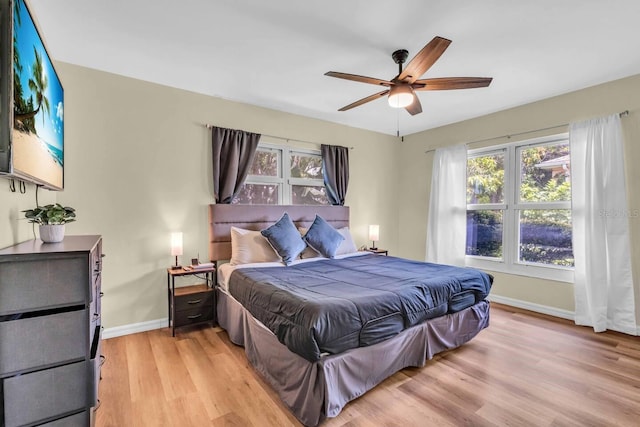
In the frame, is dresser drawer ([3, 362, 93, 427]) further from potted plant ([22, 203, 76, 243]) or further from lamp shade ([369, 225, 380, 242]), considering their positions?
lamp shade ([369, 225, 380, 242])

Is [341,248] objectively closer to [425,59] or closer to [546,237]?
[425,59]

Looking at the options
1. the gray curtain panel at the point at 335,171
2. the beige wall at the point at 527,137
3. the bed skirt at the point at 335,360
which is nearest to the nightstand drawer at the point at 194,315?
the bed skirt at the point at 335,360

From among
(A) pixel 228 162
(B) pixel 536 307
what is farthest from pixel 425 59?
(B) pixel 536 307

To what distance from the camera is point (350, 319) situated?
194 centimetres

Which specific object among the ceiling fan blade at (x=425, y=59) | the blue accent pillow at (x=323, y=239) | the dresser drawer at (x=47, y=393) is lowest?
the dresser drawer at (x=47, y=393)

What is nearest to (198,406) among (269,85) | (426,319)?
(426,319)

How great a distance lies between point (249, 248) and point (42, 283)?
2126 mm

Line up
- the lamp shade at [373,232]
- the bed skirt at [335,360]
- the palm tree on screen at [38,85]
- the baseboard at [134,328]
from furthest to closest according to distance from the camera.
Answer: the lamp shade at [373,232], the baseboard at [134,328], the bed skirt at [335,360], the palm tree on screen at [38,85]

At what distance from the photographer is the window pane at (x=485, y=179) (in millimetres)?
4371

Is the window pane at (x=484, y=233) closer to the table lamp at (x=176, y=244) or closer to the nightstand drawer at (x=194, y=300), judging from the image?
the nightstand drawer at (x=194, y=300)

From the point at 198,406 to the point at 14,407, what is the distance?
98cm

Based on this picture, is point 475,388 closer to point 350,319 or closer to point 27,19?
point 350,319

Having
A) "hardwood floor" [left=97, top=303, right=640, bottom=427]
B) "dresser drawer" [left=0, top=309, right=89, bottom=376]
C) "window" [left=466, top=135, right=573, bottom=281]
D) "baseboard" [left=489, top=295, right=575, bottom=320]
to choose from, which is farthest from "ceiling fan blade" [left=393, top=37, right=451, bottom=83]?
"baseboard" [left=489, top=295, right=575, bottom=320]

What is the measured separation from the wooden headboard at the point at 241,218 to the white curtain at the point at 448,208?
1.91m
